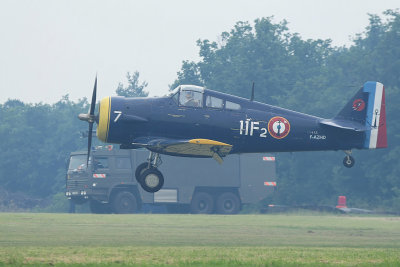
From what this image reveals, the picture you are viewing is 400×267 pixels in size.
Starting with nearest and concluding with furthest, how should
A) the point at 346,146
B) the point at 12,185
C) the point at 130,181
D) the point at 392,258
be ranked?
the point at 392,258, the point at 346,146, the point at 130,181, the point at 12,185

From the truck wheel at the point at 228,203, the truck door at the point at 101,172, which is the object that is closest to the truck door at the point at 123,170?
the truck door at the point at 101,172

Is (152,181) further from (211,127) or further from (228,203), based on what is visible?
(228,203)

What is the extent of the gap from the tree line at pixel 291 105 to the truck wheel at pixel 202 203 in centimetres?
552

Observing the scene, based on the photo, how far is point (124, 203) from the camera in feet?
146

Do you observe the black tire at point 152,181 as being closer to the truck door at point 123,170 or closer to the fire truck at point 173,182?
the fire truck at point 173,182

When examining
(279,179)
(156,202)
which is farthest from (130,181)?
(279,179)

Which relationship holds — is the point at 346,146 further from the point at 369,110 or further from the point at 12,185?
the point at 12,185

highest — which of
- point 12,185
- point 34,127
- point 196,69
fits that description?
point 196,69

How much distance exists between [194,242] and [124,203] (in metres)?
22.3

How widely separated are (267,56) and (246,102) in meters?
53.5

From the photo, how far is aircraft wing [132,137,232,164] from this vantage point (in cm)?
2308

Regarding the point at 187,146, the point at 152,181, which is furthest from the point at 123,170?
the point at 187,146

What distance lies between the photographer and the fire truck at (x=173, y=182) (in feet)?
146

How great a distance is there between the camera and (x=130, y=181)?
4481cm
